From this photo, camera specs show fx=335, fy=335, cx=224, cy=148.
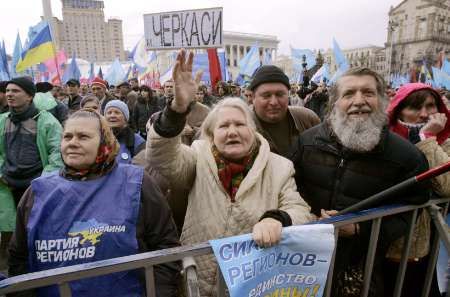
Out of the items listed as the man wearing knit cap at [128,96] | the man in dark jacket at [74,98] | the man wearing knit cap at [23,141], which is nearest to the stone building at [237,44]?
the man wearing knit cap at [128,96]

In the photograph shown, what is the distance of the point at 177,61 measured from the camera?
1.88 meters

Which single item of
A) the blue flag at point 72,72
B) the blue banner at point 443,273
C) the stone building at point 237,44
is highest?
the stone building at point 237,44

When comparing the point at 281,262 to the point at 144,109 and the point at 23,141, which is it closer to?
the point at 23,141

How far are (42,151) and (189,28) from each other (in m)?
2.09

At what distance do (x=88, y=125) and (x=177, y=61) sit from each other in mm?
602

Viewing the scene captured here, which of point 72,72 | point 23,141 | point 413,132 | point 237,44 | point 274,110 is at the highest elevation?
point 237,44

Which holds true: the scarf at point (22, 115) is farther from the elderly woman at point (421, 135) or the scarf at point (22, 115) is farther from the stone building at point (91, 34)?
the stone building at point (91, 34)

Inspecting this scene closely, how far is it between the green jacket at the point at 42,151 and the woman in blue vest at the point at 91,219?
5.99 feet

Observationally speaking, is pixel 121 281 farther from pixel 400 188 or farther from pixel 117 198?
pixel 400 188

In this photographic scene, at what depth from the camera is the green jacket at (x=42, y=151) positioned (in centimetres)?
343

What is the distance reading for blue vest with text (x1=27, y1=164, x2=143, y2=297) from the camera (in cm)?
157

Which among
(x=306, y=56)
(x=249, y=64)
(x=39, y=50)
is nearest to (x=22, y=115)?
(x=39, y=50)

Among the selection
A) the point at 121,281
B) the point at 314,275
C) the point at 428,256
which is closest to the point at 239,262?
the point at 314,275

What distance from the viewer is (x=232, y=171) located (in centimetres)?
190
